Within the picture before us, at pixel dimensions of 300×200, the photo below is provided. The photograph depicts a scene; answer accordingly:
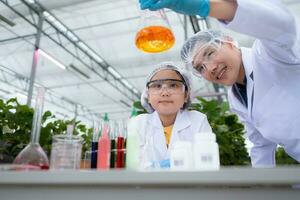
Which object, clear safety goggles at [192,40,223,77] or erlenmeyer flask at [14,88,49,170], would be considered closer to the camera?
erlenmeyer flask at [14,88,49,170]

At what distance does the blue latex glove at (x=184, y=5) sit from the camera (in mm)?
912

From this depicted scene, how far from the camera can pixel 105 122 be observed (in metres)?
0.98

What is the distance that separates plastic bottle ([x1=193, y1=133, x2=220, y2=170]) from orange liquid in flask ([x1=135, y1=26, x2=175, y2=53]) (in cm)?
60

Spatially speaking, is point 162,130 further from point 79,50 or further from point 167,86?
point 79,50

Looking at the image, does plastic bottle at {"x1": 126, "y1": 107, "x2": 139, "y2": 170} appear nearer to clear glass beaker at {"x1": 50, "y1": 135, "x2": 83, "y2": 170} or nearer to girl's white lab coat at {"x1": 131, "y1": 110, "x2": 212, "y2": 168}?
clear glass beaker at {"x1": 50, "y1": 135, "x2": 83, "y2": 170}

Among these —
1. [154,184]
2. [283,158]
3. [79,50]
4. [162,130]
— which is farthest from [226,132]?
[79,50]

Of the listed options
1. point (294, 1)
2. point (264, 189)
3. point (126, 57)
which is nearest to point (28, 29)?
point (126, 57)

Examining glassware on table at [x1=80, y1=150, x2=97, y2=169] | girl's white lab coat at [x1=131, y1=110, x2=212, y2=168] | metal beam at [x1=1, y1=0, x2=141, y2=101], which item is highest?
metal beam at [x1=1, y1=0, x2=141, y2=101]

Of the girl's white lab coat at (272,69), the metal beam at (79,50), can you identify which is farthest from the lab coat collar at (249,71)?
the metal beam at (79,50)

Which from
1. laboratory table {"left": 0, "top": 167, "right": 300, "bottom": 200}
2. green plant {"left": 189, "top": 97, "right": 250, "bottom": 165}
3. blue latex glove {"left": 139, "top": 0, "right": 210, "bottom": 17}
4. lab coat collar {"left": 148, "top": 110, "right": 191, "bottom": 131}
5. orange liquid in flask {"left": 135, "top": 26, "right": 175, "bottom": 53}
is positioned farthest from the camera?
green plant {"left": 189, "top": 97, "right": 250, "bottom": 165}

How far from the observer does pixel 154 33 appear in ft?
3.89

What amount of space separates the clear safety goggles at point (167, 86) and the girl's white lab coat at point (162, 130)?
0.13 m

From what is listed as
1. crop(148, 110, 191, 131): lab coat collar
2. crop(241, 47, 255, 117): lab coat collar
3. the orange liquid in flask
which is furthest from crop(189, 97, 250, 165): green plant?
the orange liquid in flask

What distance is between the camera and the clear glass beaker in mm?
814
